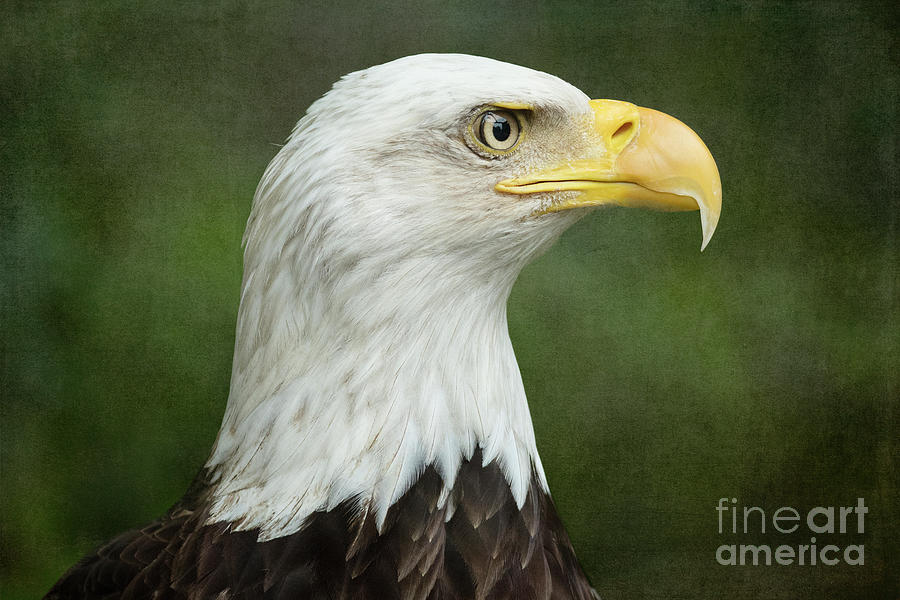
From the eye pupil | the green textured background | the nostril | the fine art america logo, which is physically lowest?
the fine art america logo

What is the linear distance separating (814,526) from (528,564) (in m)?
2.02

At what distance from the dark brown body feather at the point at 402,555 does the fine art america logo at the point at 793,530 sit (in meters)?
1.78

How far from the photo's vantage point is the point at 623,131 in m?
1.81

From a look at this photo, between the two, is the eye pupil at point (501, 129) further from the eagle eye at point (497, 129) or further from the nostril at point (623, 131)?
the nostril at point (623, 131)

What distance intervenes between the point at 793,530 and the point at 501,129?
2.27 meters

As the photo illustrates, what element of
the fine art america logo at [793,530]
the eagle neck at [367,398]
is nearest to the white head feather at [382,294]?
the eagle neck at [367,398]

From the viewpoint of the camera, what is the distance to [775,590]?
3.40m

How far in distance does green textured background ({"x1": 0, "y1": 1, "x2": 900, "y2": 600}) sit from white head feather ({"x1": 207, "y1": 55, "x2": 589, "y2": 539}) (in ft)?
5.02

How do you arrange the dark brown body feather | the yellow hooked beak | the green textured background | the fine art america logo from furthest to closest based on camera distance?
the fine art america logo → the green textured background → the yellow hooked beak → the dark brown body feather

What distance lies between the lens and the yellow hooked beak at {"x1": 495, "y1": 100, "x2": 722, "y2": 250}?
1779 mm

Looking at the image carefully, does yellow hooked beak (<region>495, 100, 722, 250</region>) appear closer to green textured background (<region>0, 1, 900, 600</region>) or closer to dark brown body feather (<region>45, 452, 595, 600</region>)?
dark brown body feather (<region>45, 452, 595, 600</region>)

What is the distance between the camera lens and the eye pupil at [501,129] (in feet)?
5.72

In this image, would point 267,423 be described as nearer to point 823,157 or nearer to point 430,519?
point 430,519

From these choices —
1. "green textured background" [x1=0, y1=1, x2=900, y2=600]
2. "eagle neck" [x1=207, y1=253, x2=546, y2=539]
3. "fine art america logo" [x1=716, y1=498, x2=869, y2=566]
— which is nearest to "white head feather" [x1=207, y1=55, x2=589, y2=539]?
"eagle neck" [x1=207, y1=253, x2=546, y2=539]
